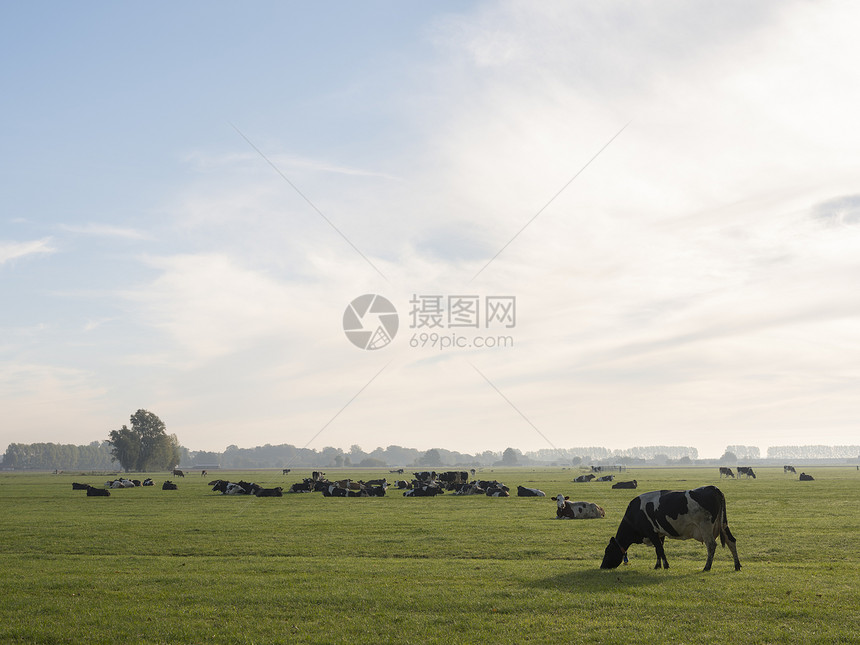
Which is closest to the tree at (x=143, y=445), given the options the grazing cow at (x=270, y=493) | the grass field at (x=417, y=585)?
the grazing cow at (x=270, y=493)

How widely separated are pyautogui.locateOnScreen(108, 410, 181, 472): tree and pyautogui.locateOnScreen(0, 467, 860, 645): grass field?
14653 cm

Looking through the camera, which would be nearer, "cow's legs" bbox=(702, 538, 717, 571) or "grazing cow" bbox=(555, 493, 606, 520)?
"cow's legs" bbox=(702, 538, 717, 571)

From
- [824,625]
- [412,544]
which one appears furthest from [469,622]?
[412,544]

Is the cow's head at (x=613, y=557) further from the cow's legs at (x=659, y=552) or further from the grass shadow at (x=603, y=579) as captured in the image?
the cow's legs at (x=659, y=552)

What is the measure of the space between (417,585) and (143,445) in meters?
169

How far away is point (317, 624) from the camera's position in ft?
39.4

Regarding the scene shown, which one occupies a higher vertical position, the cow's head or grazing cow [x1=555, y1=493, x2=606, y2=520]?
the cow's head

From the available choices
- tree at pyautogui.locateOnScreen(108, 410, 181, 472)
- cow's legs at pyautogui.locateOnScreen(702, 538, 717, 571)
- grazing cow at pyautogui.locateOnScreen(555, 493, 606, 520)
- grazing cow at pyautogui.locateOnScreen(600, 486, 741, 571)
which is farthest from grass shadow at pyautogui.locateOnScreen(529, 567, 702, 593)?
tree at pyautogui.locateOnScreen(108, 410, 181, 472)

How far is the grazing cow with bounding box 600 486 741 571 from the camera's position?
54.9 feet

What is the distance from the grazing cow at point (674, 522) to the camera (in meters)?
16.7

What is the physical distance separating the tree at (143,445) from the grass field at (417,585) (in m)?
147

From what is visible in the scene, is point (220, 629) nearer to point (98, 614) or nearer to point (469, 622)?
point (98, 614)

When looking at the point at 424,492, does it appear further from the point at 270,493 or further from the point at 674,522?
the point at 674,522

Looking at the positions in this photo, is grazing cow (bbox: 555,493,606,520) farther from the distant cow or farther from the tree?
the tree
